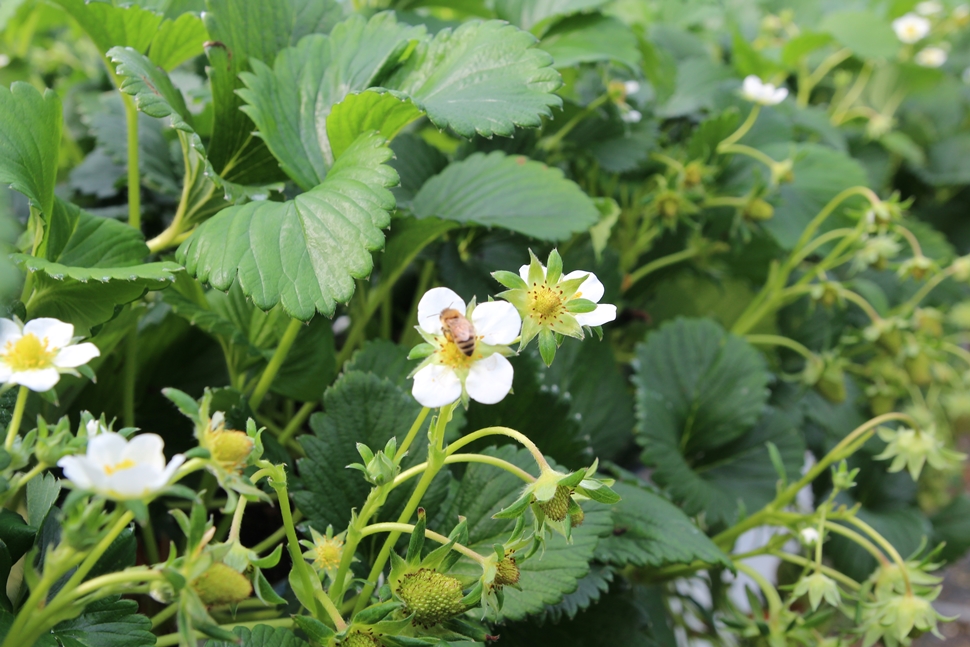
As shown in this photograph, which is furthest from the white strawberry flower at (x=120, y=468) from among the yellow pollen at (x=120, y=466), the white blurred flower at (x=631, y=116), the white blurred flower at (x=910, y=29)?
the white blurred flower at (x=910, y=29)

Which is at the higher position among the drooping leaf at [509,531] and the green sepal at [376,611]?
the green sepal at [376,611]

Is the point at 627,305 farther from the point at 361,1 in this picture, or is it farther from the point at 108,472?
the point at 108,472

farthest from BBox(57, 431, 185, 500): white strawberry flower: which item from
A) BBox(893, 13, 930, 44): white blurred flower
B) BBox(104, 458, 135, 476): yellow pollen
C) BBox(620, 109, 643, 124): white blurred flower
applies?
BBox(893, 13, 930, 44): white blurred flower

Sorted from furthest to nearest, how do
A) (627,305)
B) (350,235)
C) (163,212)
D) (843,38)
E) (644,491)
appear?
(843,38) < (627,305) < (163,212) < (644,491) < (350,235)

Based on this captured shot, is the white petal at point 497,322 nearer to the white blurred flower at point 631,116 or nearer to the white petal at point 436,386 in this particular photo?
the white petal at point 436,386

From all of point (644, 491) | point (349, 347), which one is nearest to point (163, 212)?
point (349, 347)

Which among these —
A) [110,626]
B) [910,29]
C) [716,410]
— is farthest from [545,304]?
[910,29]
